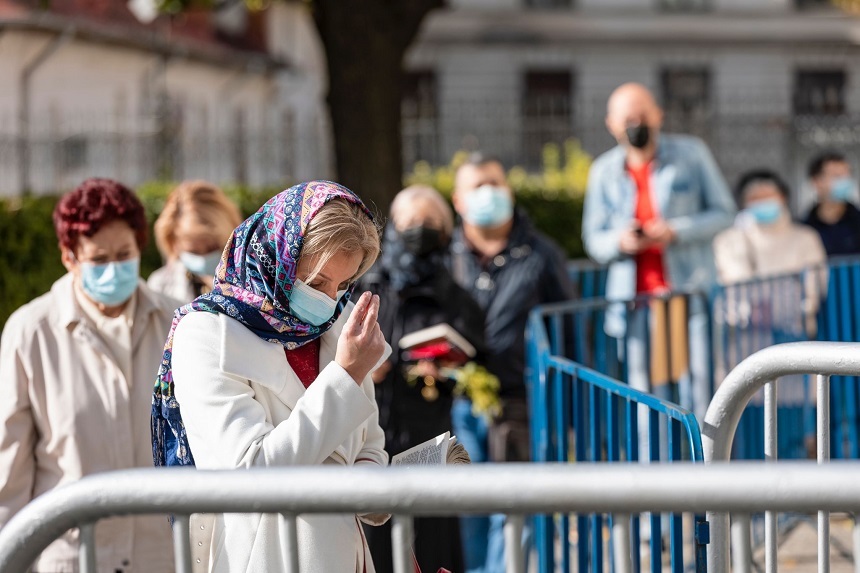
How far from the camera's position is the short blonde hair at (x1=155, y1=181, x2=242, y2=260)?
5.16m

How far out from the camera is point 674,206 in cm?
671

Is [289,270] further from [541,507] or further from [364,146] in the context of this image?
[364,146]

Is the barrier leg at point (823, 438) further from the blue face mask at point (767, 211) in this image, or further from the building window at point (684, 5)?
the building window at point (684, 5)

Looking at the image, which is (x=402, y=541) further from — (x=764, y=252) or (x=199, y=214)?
(x=764, y=252)

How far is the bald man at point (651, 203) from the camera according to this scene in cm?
668

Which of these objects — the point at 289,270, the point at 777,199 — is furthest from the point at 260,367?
the point at 777,199

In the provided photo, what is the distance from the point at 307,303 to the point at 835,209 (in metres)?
7.45

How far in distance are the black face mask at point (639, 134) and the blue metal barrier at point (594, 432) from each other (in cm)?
149

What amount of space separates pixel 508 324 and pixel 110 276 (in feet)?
7.42

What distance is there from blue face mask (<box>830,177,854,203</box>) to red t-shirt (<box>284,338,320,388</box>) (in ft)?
23.4

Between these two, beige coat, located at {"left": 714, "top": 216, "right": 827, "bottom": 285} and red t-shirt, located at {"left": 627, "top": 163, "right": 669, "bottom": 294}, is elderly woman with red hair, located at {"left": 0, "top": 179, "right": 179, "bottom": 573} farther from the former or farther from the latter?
beige coat, located at {"left": 714, "top": 216, "right": 827, "bottom": 285}

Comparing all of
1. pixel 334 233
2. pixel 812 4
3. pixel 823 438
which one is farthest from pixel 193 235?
pixel 812 4

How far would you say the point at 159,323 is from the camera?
424 cm

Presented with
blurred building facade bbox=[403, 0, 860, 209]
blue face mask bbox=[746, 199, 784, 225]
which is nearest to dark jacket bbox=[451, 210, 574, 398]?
blue face mask bbox=[746, 199, 784, 225]
